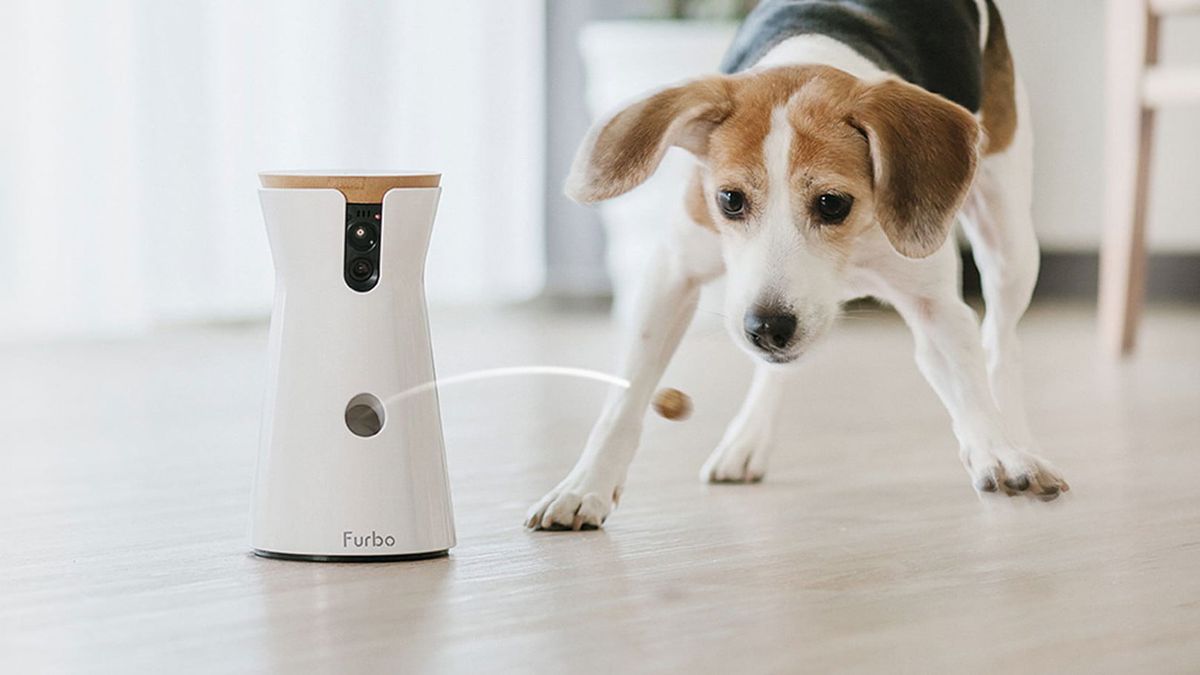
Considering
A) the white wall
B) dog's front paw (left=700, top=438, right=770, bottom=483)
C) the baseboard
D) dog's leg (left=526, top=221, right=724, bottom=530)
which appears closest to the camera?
dog's leg (left=526, top=221, right=724, bottom=530)

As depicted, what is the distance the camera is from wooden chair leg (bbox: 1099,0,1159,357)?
3.23m

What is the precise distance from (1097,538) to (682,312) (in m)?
0.45

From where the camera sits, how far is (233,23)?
3404 millimetres

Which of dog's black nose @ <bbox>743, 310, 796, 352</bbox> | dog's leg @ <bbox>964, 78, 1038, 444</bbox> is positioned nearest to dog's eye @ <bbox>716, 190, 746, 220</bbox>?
dog's black nose @ <bbox>743, 310, 796, 352</bbox>

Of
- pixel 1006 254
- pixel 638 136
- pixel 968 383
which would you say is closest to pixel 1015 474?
pixel 968 383

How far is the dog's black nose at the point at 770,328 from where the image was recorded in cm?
143

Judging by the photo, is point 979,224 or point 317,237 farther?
point 979,224

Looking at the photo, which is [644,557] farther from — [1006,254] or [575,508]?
[1006,254]

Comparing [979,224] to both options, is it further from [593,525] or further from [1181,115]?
[1181,115]

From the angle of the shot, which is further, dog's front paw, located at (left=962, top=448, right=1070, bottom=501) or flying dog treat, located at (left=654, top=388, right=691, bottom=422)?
dog's front paw, located at (left=962, top=448, right=1070, bottom=501)

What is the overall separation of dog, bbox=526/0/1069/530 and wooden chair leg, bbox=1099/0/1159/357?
1554 mm

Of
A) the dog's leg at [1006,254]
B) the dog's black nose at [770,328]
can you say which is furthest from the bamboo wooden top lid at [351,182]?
the dog's leg at [1006,254]

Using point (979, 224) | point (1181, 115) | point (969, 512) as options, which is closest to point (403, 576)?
point (969, 512)

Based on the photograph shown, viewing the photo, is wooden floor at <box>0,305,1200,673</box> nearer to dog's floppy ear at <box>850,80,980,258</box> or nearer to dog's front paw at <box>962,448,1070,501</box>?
dog's front paw at <box>962,448,1070,501</box>
